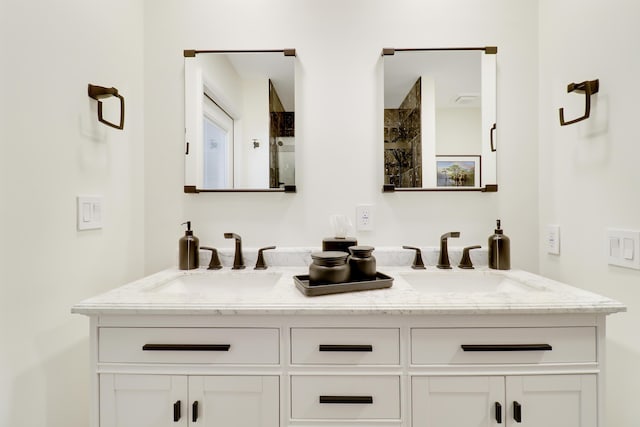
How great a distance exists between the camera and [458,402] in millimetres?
986

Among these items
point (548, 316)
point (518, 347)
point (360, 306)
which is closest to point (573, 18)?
point (548, 316)

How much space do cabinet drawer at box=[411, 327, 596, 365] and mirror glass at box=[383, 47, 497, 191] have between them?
2.47ft

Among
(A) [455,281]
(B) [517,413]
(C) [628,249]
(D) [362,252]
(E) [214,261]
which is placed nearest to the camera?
(B) [517,413]

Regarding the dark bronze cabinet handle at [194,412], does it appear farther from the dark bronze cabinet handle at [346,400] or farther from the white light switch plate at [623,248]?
the white light switch plate at [623,248]

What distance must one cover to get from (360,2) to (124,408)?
1.94 m

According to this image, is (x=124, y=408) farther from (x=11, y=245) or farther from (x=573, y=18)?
(x=573, y=18)

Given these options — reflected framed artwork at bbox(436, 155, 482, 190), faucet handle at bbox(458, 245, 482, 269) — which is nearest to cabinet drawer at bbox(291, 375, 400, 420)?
faucet handle at bbox(458, 245, 482, 269)

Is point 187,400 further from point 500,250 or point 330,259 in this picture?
point 500,250

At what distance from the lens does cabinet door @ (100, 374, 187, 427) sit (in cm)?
100

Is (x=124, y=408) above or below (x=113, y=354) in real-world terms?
below

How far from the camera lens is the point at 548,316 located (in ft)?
3.26

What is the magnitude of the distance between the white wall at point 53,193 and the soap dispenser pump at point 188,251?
0.26 metres

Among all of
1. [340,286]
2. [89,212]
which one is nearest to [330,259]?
[340,286]

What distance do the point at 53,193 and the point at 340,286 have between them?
1034 millimetres
